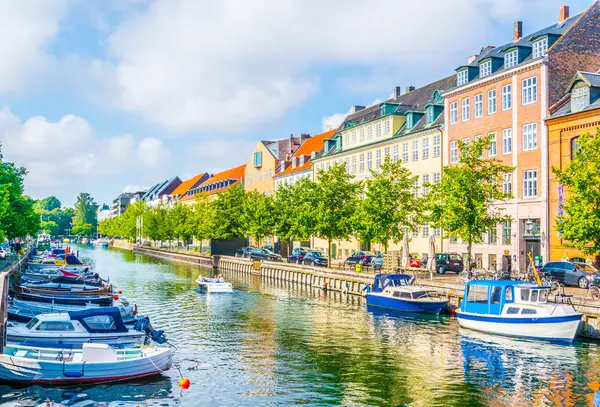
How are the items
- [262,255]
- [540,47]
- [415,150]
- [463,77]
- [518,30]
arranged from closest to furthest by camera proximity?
1. [540,47]
2. [463,77]
3. [518,30]
4. [415,150]
5. [262,255]

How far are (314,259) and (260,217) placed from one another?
20576mm

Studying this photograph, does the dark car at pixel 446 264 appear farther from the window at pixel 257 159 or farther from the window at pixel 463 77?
the window at pixel 257 159

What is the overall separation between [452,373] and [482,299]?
1091cm

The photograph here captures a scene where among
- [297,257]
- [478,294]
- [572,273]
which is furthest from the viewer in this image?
[297,257]

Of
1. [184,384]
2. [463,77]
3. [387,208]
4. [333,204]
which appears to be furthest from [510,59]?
[184,384]

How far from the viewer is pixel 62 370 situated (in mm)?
24969

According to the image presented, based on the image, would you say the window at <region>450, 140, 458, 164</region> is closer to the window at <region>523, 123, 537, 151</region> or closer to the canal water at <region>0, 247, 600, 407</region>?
the window at <region>523, 123, 537, 151</region>

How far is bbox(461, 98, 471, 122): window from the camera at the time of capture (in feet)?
212

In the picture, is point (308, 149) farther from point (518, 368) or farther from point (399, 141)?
point (518, 368)

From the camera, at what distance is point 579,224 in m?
39.2

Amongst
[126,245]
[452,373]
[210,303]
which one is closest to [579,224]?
[452,373]

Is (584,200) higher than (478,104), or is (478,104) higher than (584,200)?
(478,104)

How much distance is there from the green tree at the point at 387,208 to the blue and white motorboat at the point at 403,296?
10656mm

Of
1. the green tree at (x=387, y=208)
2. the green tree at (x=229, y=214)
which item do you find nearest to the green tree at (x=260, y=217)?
the green tree at (x=229, y=214)
